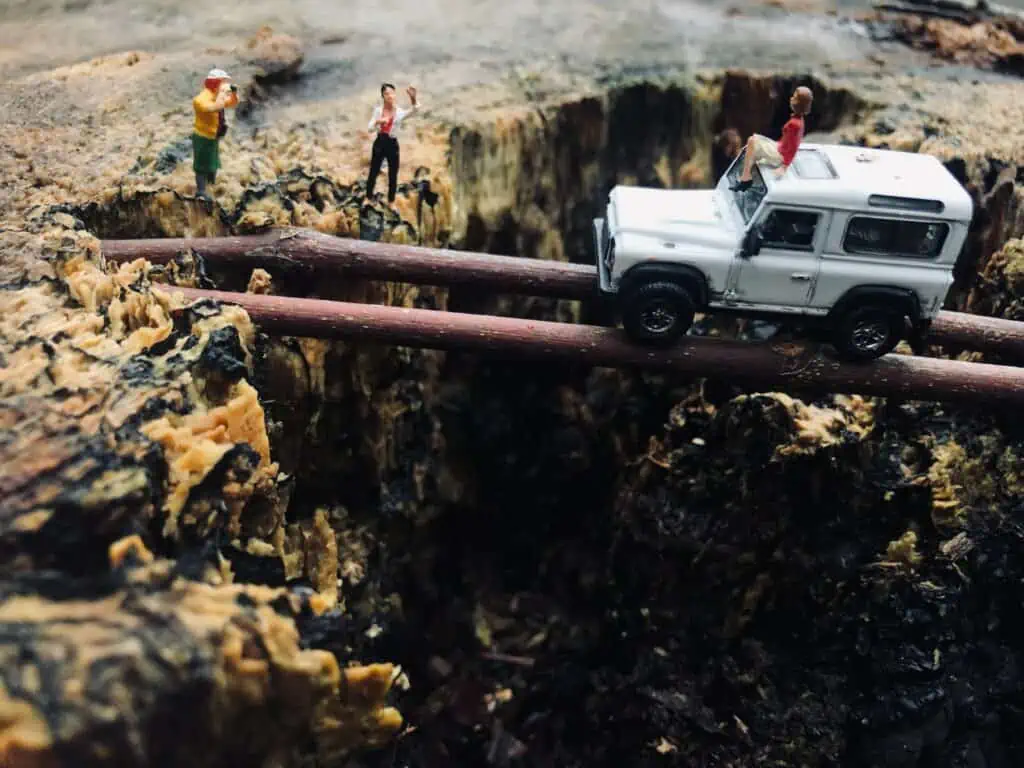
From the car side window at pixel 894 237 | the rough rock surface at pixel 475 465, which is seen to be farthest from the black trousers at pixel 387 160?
the car side window at pixel 894 237

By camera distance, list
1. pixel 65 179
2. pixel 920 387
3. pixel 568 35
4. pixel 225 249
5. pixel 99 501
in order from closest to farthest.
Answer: pixel 99 501
pixel 920 387
pixel 225 249
pixel 65 179
pixel 568 35

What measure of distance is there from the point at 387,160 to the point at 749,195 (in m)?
3.76

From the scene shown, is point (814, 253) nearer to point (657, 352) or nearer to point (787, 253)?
point (787, 253)

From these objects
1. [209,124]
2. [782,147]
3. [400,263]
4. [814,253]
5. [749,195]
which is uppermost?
[782,147]

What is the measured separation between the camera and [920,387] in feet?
23.9

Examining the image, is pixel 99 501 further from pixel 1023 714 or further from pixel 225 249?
pixel 1023 714

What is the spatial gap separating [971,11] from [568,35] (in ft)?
22.4

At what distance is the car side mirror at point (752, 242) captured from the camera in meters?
6.71

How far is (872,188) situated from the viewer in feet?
21.7

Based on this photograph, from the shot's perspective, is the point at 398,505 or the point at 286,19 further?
the point at 286,19

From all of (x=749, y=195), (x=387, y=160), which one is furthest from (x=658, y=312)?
(x=387, y=160)

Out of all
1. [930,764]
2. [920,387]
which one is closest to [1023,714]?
[930,764]

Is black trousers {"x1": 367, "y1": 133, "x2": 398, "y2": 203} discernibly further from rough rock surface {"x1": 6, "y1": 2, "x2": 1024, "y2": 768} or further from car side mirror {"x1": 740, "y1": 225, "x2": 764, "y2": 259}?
car side mirror {"x1": 740, "y1": 225, "x2": 764, "y2": 259}

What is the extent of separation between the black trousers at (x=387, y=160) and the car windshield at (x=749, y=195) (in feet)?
11.2
